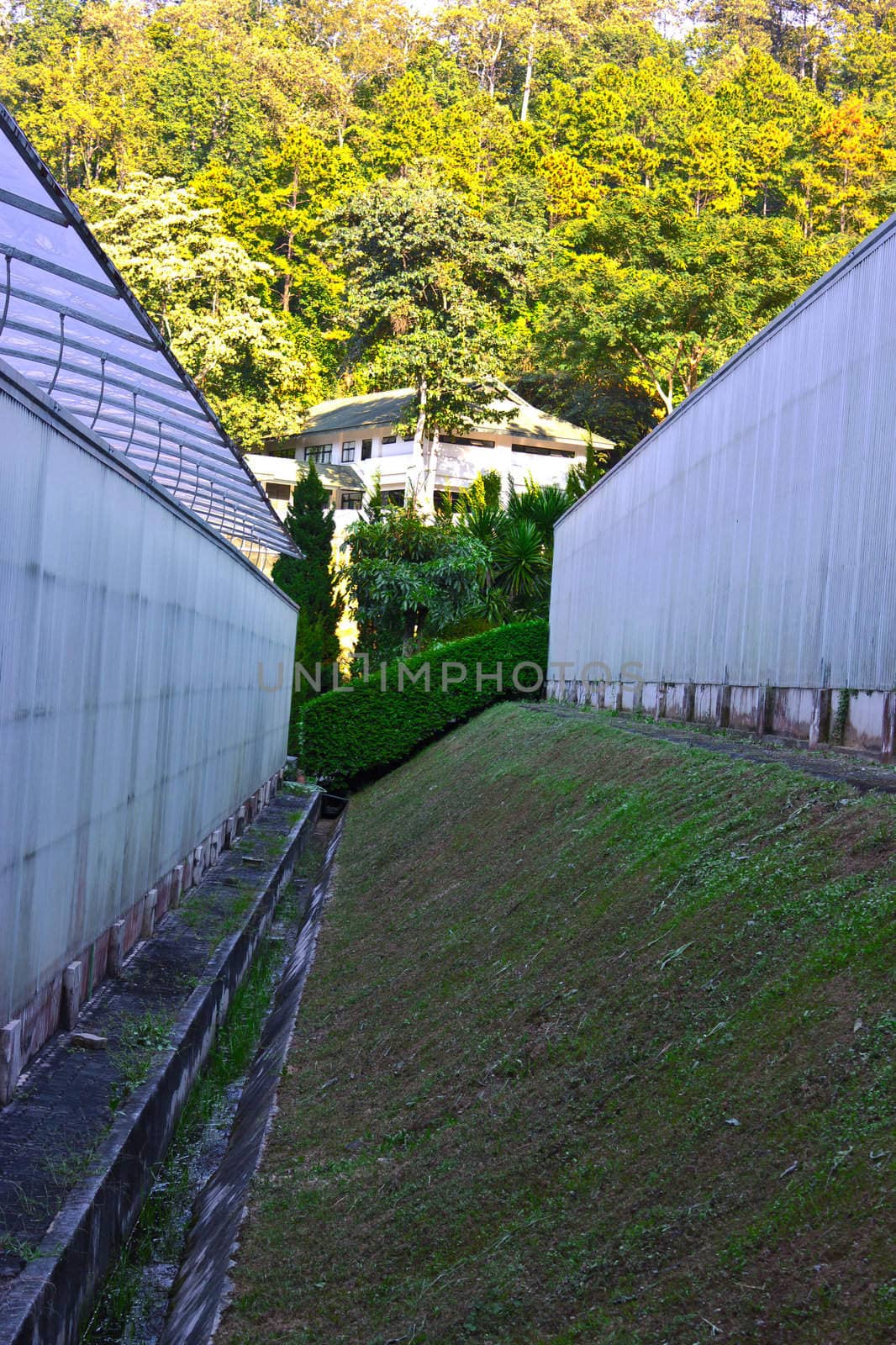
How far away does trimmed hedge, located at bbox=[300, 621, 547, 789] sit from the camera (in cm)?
2170

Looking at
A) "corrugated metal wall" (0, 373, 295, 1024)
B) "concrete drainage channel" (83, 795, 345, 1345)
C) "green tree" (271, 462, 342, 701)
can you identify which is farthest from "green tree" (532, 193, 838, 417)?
"concrete drainage channel" (83, 795, 345, 1345)

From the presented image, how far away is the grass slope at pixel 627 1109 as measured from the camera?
2.74m

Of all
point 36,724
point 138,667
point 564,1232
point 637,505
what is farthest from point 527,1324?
point 637,505

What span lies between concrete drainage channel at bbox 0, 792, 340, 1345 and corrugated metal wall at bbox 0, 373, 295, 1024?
0.66m

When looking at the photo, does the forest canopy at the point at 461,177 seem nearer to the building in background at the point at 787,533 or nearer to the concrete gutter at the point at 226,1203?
the building in background at the point at 787,533

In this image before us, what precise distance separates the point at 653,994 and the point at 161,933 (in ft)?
16.6

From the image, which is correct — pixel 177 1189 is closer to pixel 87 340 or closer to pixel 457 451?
pixel 87 340

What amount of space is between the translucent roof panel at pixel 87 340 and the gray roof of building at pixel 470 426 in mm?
32624

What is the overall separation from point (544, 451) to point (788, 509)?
38.0 m

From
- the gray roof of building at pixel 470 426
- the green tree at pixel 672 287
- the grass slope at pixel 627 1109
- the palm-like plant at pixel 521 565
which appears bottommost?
the grass slope at pixel 627 1109

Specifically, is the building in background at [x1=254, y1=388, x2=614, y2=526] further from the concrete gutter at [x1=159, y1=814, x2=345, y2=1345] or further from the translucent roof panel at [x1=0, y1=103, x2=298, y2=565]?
the concrete gutter at [x1=159, y1=814, x2=345, y2=1345]

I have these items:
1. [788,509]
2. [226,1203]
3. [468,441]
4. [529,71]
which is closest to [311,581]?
[468,441]

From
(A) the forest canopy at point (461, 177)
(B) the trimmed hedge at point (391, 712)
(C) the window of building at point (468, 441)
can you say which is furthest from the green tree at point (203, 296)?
(B) the trimmed hedge at point (391, 712)

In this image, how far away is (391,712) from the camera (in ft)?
71.7
